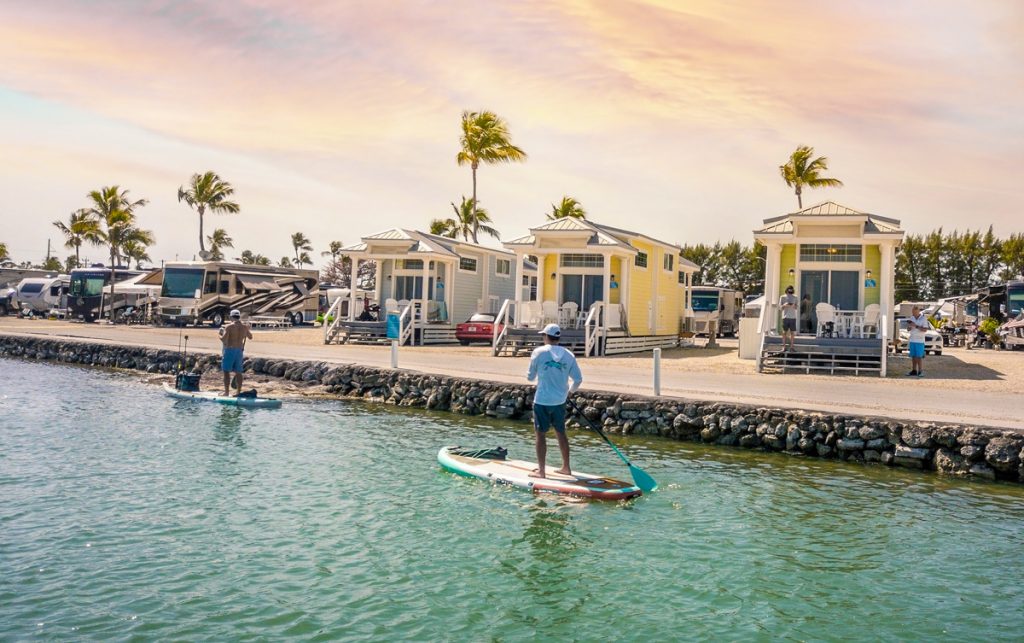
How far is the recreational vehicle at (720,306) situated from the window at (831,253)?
694 inches

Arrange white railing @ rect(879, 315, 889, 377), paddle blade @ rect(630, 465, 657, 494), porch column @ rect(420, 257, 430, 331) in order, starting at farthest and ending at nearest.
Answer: porch column @ rect(420, 257, 430, 331) < white railing @ rect(879, 315, 889, 377) < paddle blade @ rect(630, 465, 657, 494)

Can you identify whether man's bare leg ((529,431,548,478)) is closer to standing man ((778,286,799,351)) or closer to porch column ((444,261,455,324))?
standing man ((778,286,799,351))

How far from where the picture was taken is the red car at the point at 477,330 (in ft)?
107

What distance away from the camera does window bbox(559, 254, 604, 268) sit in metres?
29.5

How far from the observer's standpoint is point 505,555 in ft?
28.6

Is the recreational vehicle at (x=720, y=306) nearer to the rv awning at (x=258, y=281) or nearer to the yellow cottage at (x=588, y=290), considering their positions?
the yellow cottage at (x=588, y=290)

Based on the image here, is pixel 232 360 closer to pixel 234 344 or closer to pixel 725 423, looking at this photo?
pixel 234 344

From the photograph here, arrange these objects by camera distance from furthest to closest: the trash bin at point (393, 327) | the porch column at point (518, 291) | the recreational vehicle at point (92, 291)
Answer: the recreational vehicle at point (92, 291)
the trash bin at point (393, 327)
the porch column at point (518, 291)

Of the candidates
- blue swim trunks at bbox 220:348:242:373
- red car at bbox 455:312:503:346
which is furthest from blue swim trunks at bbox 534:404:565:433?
red car at bbox 455:312:503:346

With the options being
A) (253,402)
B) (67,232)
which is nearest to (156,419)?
(253,402)

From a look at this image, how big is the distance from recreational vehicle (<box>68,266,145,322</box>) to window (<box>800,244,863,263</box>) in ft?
124

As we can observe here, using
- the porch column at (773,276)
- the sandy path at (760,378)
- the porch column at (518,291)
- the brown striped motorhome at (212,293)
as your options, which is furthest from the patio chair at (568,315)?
the brown striped motorhome at (212,293)

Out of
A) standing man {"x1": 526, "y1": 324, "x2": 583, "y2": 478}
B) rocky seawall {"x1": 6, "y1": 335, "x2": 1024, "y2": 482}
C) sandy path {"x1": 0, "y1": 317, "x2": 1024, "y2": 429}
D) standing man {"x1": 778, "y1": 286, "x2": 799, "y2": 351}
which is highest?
standing man {"x1": 778, "y1": 286, "x2": 799, "y2": 351}

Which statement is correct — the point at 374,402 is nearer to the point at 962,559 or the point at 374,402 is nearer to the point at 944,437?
the point at 944,437
